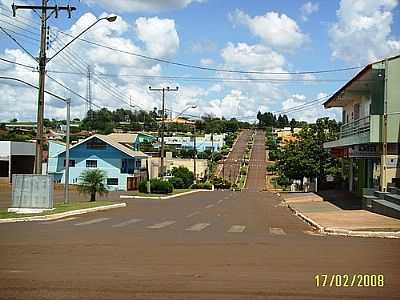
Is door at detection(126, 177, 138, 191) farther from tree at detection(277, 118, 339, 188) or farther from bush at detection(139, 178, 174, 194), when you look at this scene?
tree at detection(277, 118, 339, 188)

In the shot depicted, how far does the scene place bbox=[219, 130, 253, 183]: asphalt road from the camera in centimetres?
12031

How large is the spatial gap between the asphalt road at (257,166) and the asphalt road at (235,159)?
2.51 meters

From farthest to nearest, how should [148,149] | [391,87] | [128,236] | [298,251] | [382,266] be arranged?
[148,149]
[391,87]
[128,236]
[298,251]
[382,266]

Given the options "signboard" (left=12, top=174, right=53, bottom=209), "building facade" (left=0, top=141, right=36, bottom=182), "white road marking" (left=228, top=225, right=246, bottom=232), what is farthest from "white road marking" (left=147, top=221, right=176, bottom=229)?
"building facade" (left=0, top=141, right=36, bottom=182)

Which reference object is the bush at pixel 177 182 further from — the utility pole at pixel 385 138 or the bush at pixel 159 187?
the utility pole at pixel 385 138

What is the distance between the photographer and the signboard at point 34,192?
3017cm

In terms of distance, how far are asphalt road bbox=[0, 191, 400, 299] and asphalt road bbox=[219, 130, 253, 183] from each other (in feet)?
304

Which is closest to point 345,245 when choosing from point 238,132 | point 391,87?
point 391,87

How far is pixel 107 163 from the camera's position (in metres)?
84.0

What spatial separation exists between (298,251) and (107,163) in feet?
230

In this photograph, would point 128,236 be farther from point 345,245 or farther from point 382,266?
point 382,266

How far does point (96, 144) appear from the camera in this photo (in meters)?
83.5

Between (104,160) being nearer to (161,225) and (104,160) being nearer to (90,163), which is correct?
(90,163)

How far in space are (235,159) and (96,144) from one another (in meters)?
64.3
